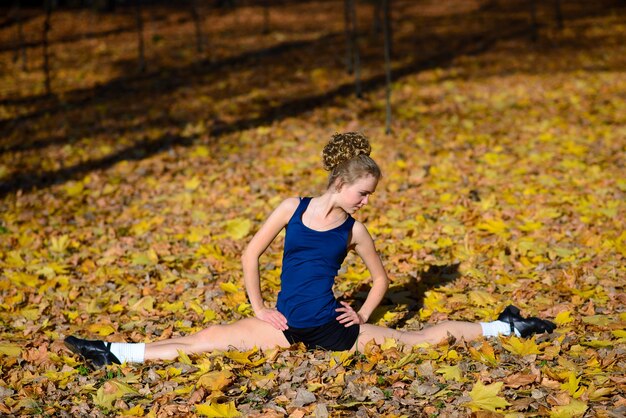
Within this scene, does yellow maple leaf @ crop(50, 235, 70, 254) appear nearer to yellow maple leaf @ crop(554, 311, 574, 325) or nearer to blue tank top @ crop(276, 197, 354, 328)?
blue tank top @ crop(276, 197, 354, 328)

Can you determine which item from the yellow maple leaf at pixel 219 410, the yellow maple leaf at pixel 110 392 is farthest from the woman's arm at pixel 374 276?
the yellow maple leaf at pixel 110 392

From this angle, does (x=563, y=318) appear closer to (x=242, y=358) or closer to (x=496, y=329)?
(x=496, y=329)

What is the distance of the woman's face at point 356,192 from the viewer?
11.1 feet

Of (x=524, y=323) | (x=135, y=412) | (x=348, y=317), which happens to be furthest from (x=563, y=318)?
(x=135, y=412)

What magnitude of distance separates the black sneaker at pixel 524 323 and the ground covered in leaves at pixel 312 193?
72 millimetres

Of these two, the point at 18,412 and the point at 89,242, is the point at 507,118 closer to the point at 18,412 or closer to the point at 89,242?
the point at 89,242

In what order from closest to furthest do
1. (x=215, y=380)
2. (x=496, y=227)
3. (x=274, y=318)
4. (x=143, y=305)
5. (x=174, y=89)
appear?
(x=215, y=380), (x=274, y=318), (x=143, y=305), (x=496, y=227), (x=174, y=89)

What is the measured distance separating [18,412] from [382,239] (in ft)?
10.2

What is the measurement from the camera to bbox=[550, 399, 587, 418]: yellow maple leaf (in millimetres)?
2947

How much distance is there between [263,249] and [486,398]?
1.34m

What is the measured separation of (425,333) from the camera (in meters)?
3.77

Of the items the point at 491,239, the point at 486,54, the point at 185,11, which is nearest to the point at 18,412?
the point at 491,239

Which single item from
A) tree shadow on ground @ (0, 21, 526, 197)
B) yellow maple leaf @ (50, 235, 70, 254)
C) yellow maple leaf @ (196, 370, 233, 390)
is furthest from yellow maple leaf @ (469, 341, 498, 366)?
tree shadow on ground @ (0, 21, 526, 197)

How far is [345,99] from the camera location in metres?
10.7
